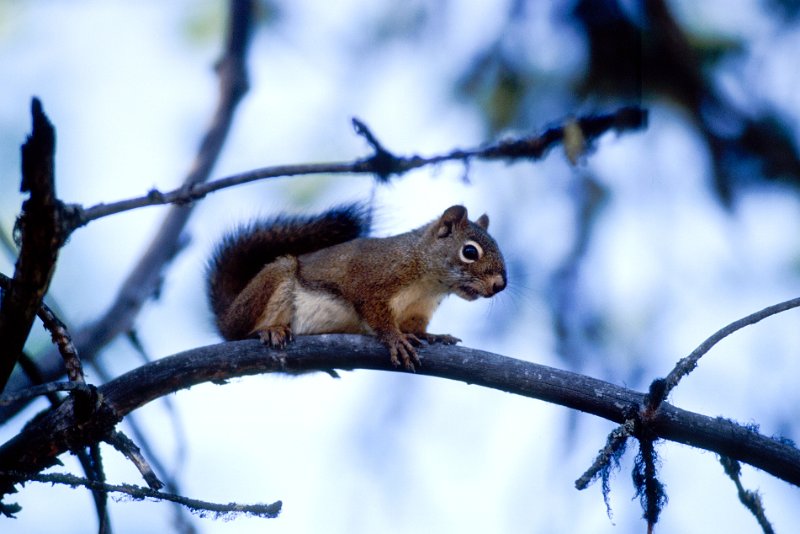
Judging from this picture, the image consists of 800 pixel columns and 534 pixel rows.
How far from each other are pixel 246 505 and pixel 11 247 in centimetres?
159

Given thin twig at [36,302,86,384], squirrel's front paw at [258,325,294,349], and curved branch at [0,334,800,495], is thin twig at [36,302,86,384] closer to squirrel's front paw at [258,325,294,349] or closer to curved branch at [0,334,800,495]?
curved branch at [0,334,800,495]

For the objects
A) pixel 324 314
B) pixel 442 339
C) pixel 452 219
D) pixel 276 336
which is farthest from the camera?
pixel 452 219

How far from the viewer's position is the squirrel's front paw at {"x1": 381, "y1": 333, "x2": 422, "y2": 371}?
2926mm

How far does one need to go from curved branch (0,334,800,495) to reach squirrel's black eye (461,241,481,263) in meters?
1.34

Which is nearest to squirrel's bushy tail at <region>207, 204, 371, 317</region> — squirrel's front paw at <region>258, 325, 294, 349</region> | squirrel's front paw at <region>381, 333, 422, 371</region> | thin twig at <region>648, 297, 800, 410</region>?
squirrel's front paw at <region>258, 325, 294, 349</region>

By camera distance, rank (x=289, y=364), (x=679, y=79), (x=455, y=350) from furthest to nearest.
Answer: (x=679, y=79)
(x=289, y=364)
(x=455, y=350)

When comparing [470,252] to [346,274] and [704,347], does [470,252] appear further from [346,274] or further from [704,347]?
[704,347]

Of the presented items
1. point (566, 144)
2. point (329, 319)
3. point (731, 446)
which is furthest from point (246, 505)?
point (329, 319)

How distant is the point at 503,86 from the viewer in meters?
4.06

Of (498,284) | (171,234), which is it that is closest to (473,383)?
(498,284)

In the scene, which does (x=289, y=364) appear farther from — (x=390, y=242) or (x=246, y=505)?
(x=390, y=242)

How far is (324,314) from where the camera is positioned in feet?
13.0

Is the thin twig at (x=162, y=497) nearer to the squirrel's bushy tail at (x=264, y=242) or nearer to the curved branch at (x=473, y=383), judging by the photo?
the curved branch at (x=473, y=383)

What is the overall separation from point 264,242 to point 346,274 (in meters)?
0.59
